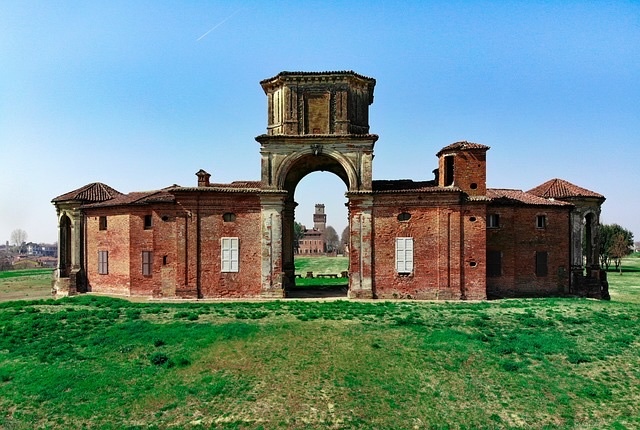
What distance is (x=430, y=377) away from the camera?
13992 millimetres

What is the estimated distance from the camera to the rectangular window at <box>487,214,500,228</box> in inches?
1086

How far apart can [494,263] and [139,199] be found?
81.8ft

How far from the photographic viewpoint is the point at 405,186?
27.1m

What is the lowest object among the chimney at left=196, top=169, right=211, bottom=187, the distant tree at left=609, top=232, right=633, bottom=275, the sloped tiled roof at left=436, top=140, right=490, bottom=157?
the distant tree at left=609, top=232, right=633, bottom=275

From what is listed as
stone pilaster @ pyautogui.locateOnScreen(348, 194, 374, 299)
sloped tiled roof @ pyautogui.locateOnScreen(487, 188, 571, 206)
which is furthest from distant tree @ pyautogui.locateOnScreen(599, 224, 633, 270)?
stone pilaster @ pyautogui.locateOnScreen(348, 194, 374, 299)

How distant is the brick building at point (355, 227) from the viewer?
25125 mm

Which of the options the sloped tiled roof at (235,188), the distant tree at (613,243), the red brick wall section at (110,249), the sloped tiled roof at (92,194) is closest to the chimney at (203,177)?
the sloped tiled roof at (235,188)

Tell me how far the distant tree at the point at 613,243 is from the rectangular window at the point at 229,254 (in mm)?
59397

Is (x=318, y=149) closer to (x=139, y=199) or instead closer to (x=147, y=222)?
(x=147, y=222)

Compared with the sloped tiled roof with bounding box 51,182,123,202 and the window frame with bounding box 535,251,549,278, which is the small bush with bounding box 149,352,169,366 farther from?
the window frame with bounding box 535,251,549,278

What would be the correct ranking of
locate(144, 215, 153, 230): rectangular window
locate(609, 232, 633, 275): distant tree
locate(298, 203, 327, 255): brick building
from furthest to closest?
locate(298, 203, 327, 255): brick building, locate(609, 232, 633, 275): distant tree, locate(144, 215, 153, 230): rectangular window

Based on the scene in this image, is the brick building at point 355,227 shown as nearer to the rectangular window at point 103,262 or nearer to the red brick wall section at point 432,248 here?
the red brick wall section at point 432,248

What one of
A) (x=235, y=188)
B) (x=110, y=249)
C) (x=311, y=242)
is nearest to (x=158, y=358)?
(x=235, y=188)

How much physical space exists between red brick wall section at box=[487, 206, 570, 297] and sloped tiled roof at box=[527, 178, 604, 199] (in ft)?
7.68
